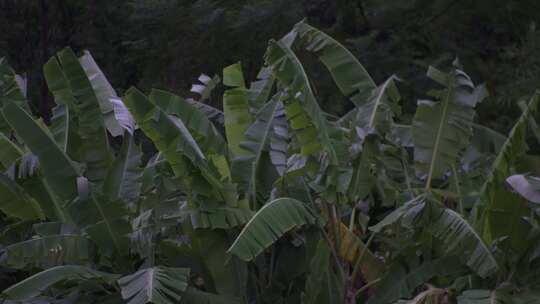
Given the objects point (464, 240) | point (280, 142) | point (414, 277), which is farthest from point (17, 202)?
point (464, 240)

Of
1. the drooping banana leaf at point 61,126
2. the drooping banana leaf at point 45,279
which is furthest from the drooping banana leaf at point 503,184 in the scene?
the drooping banana leaf at point 61,126

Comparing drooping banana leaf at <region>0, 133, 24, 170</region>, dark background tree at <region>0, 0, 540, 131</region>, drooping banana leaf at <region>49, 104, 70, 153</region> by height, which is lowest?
dark background tree at <region>0, 0, 540, 131</region>

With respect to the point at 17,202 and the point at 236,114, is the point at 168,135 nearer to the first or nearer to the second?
the point at 236,114

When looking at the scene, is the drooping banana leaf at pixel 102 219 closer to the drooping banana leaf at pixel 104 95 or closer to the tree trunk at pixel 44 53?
the drooping banana leaf at pixel 104 95

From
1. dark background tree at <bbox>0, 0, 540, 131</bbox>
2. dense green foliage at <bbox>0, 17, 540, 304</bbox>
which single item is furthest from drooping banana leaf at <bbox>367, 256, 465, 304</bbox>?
dark background tree at <bbox>0, 0, 540, 131</bbox>

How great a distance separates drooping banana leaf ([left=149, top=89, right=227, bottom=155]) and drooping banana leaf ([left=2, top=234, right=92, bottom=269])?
1.23m

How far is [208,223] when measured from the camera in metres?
6.28

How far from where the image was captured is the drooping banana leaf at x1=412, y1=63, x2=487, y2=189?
6.65 m

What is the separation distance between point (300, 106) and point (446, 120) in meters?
1.25

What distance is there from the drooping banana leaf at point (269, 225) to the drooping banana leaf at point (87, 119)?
6.15ft

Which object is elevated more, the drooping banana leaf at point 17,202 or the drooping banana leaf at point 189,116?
the drooping banana leaf at point 189,116

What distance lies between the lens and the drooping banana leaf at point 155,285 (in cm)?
568

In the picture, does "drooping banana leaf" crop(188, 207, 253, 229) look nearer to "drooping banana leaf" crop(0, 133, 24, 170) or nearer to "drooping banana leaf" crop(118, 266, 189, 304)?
"drooping banana leaf" crop(118, 266, 189, 304)

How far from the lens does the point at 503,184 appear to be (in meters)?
6.02
